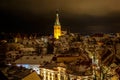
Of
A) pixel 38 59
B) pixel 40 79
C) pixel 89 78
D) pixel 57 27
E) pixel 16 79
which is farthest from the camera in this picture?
pixel 57 27

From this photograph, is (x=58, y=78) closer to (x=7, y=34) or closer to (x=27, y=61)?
(x=27, y=61)

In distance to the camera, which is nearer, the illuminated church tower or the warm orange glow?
the illuminated church tower

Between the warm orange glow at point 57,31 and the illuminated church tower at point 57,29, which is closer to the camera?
the illuminated church tower at point 57,29

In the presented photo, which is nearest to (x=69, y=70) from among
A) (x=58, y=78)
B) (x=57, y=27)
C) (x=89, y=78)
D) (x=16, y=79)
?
(x=58, y=78)

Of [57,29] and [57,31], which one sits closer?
[57,29]

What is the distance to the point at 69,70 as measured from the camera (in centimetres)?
2259

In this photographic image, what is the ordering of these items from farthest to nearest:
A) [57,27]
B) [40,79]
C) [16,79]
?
[57,27] → [40,79] → [16,79]

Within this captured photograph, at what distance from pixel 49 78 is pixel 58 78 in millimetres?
1288

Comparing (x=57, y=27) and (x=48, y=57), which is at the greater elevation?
(x=57, y=27)

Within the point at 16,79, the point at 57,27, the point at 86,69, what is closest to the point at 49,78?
the point at 86,69

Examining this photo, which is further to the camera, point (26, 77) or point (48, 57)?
point (48, 57)

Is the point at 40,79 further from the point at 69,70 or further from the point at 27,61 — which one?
the point at 27,61

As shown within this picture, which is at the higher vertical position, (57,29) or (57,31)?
(57,29)

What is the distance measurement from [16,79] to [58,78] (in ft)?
13.1
